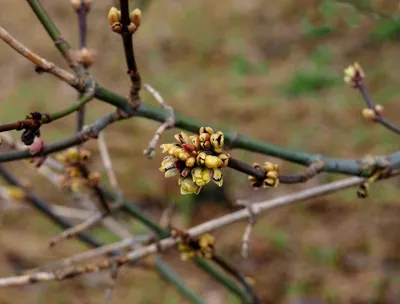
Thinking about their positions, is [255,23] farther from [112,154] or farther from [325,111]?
[112,154]

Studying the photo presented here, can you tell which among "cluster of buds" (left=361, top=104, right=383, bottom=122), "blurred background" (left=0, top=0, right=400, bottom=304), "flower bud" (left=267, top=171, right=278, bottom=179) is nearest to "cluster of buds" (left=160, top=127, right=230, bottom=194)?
"flower bud" (left=267, top=171, right=278, bottom=179)

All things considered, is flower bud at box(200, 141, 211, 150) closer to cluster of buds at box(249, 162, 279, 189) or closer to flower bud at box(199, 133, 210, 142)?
flower bud at box(199, 133, 210, 142)

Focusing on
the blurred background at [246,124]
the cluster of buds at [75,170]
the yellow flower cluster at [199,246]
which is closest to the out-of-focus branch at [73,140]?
the cluster of buds at [75,170]

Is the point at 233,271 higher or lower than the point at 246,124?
lower

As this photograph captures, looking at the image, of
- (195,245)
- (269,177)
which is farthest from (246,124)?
(269,177)

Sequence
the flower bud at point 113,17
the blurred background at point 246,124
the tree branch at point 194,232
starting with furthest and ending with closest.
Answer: the blurred background at point 246,124 < the tree branch at point 194,232 < the flower bud at point 113,17

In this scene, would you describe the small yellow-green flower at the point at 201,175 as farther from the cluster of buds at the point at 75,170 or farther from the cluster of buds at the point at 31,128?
the cluster of buds at the point at 75,170

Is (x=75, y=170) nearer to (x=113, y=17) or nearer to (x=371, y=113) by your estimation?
(x=113, y=17)

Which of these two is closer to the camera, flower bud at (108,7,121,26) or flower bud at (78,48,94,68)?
flower bud at (108,7,121,26)
